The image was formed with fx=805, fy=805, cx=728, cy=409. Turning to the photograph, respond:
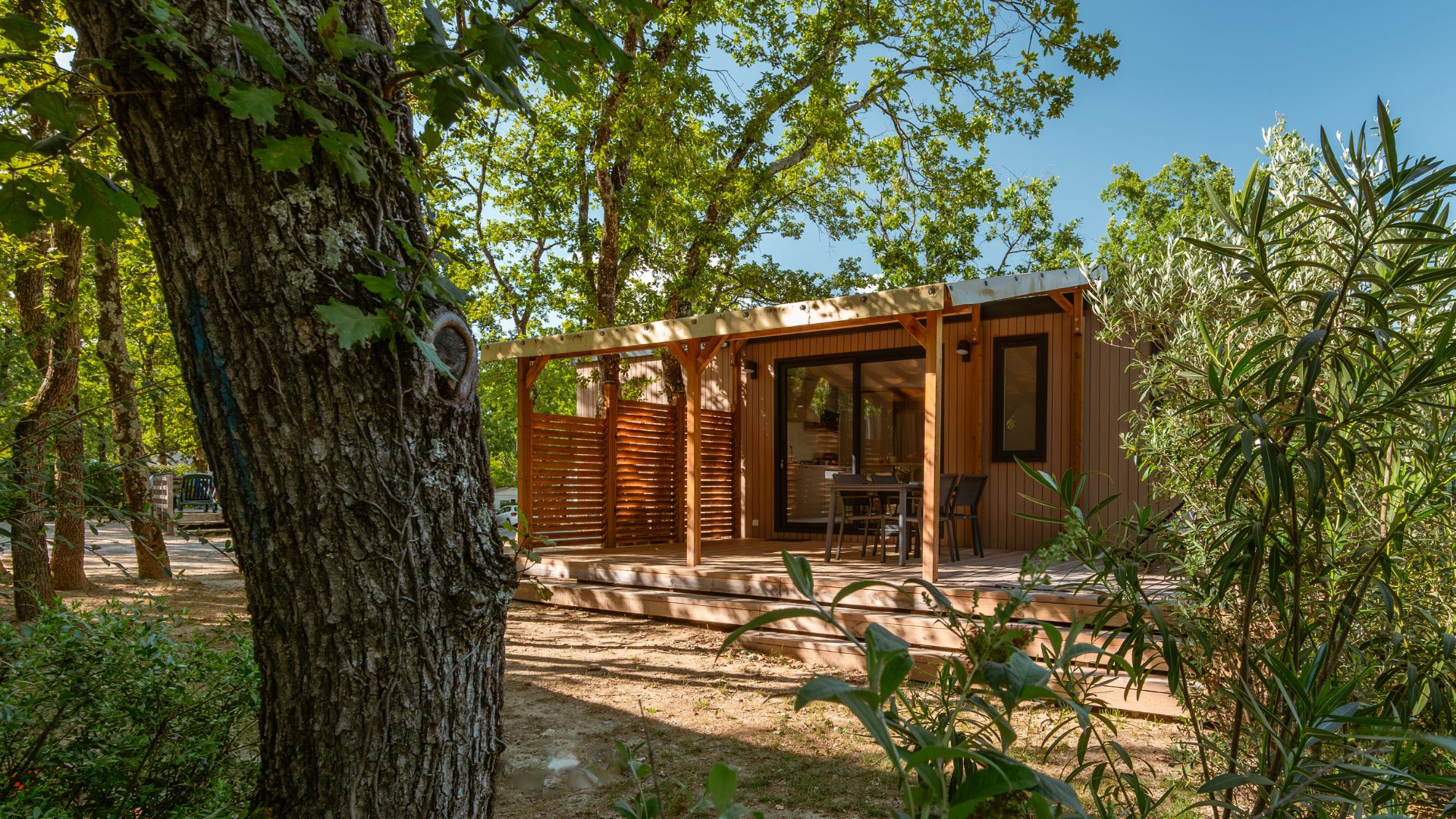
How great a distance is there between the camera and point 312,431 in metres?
1.39

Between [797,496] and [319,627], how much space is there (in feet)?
29.6

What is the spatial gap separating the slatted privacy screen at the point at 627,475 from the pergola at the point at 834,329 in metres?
0.33

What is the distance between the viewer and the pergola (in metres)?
5.93

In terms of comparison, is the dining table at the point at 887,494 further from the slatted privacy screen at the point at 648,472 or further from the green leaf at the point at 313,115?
the green leaf at the point at 313,115

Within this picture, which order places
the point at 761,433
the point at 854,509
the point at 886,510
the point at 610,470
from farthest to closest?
the point at 761,433 < the point at 610,470 < the point at 854,509 < the point at 886,510

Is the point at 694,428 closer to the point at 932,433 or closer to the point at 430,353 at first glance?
the point at 932,433

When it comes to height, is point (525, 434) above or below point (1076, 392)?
below

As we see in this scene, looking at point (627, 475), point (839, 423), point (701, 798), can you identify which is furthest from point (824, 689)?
point (839, 423)

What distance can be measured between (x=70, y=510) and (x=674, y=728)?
3.17m

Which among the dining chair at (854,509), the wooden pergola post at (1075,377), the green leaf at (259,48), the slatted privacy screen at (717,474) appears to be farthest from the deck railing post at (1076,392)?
the green leaf at (259,48)

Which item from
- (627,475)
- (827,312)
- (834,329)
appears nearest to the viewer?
(827,312)

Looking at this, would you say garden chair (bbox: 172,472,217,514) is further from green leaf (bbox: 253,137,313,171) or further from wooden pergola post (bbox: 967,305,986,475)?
green leaf (bbox: 253,137,313,171)

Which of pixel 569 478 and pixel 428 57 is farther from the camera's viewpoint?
pixel 569 478

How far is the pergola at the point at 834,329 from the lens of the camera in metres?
5.93
